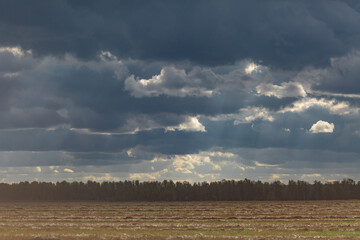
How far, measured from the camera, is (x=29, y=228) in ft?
191

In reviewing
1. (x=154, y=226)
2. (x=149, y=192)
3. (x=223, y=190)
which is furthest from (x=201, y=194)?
(x=154, y=226)

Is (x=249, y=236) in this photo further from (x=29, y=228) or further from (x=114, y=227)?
(x=29, y=228)

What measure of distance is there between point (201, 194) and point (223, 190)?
8.91 meters

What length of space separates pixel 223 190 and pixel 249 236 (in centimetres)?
14978

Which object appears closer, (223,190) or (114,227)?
(114,227)


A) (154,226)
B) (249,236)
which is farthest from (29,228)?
(249,236)

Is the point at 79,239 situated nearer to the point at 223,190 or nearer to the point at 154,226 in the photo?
the point at 154,226

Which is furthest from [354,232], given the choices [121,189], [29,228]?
[121,189]

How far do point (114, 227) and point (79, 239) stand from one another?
40.8ft

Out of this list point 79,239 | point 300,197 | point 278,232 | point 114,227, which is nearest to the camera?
point 79,239

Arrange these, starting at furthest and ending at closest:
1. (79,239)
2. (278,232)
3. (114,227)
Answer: (114,227), (278,232), (79,239)

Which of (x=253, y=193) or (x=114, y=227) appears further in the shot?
(x=253, y=193)

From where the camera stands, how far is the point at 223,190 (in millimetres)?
193375

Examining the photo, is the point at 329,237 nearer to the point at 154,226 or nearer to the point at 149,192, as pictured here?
the point at 154,226
